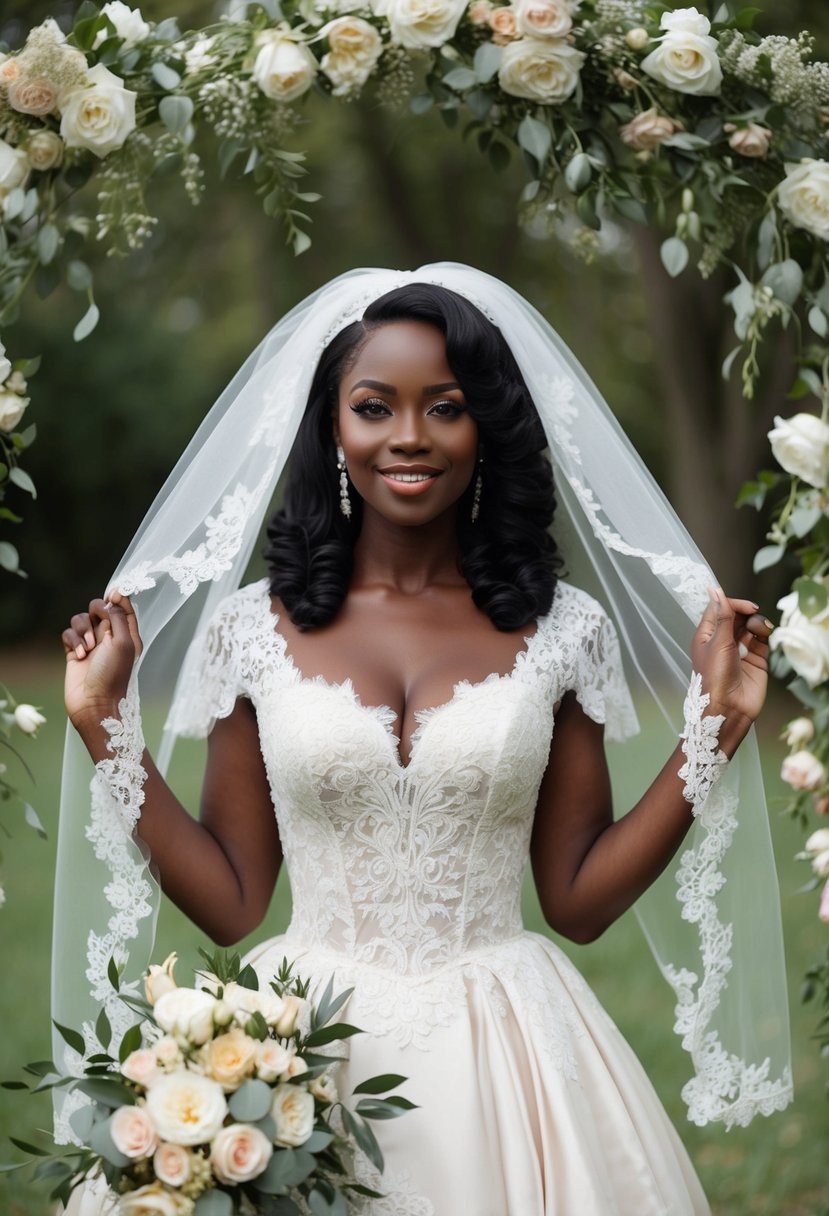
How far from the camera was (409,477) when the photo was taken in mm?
3082

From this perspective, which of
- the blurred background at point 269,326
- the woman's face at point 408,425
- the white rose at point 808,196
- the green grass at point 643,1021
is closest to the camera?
the white rose at point 808,196

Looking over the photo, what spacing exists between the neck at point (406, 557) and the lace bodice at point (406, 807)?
293mm

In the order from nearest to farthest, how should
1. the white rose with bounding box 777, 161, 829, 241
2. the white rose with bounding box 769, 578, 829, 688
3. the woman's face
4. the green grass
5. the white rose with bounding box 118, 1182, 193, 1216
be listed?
the white rose with bounding box 118, 1182, 193, 1216 → the white rose with bounding box 769, 578, 829, 688 → the white rose with bounding box 777, 161, 829, 241 → the woman's face → the green grass

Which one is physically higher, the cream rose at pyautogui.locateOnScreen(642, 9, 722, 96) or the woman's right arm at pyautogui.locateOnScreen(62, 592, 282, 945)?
the cream rose at pyautogui.locateOnScreen(642, 9, 722, 96)

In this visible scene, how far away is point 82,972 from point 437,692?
0.97m

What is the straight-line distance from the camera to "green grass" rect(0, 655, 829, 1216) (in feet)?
15.9

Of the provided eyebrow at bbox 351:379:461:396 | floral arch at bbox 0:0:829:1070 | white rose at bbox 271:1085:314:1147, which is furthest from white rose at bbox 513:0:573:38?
white rose at bbox 271:1085:314:1147

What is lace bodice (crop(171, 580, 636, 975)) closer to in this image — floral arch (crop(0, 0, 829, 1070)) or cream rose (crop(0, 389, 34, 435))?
floral arch (crop(0, 0, 829, 1070))

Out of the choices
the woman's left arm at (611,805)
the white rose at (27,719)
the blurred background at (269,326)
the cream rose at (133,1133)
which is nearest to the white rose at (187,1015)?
the cream rose at (133,1133)

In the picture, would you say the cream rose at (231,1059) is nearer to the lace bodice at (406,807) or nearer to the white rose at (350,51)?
the lace bodice at (406,807)

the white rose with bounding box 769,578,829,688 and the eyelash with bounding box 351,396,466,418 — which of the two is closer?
the white rose with bounding box 769,578,829,688

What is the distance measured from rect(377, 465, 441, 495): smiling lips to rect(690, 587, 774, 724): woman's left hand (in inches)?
25.3

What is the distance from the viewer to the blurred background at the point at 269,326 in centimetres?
595

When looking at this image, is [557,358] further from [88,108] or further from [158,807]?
[158,807]
